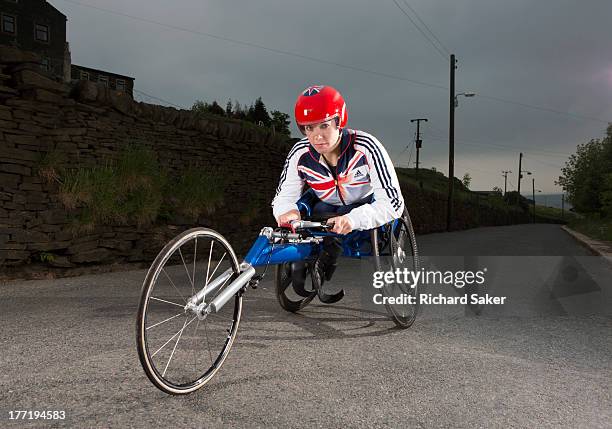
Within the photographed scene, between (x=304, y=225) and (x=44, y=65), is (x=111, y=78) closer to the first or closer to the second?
(x=44, y=65)

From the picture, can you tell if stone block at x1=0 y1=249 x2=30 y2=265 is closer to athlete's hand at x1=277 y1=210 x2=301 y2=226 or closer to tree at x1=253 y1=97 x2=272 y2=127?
athlete's hand at x1=277 y1=210 x2=301 y2=226

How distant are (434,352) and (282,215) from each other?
1.51m

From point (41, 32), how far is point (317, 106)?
47.2 metres

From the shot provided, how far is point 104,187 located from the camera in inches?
308

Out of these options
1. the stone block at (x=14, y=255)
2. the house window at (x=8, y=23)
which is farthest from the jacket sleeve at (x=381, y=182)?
the house window at (x=8, y=23)

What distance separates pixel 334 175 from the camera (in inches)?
158

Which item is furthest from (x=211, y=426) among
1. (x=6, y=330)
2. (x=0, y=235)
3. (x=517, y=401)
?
(x=0, y=235)

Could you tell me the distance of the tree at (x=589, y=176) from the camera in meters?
35.2

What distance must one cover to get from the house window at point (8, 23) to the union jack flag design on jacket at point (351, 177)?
46.0m

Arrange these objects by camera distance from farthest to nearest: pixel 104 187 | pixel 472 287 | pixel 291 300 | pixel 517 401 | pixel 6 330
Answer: pixel 104 187
pixel 472 287
pixel 291 300
pixel 6 330
pixel 517 401

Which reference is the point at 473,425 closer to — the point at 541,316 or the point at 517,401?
the point at 517,401

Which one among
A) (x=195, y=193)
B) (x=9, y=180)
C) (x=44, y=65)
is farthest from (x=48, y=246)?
(x=44, y=65)

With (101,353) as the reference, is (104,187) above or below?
above

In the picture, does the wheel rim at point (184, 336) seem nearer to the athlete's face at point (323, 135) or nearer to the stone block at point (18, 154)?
the athlete's face at point (323, 135)
